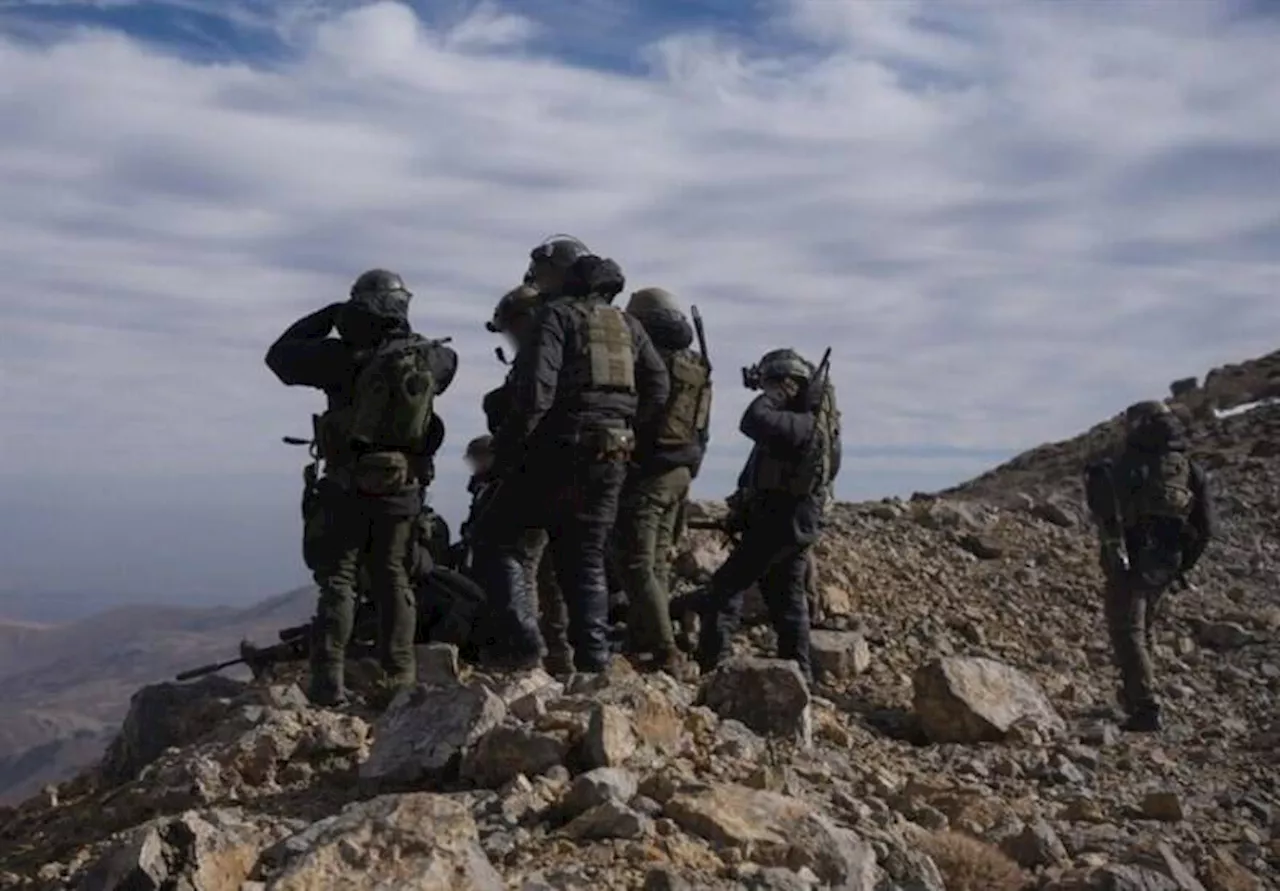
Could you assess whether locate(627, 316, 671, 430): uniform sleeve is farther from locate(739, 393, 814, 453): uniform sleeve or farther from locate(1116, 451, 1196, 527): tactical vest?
locate(1116, 451, 1196, 527): tactical vest

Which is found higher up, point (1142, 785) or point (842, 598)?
point (842, 598)

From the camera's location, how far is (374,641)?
31.0 ft

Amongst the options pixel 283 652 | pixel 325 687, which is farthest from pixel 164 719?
pixel 283 652

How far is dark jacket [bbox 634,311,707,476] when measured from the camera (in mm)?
9070

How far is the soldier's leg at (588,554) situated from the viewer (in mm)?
8062

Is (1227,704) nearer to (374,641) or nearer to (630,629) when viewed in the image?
(630,629)

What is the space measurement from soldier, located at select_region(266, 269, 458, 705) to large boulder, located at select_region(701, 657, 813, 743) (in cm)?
169

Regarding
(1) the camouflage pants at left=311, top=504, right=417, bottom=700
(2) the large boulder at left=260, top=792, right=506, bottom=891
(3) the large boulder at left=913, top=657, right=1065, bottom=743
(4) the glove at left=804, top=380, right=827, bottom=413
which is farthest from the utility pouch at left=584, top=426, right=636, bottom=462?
(2) the large boulder at left=260, top=792, right=506, bottom=891

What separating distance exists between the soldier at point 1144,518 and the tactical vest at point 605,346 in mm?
4333

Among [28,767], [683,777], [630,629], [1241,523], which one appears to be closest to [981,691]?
[630,629]

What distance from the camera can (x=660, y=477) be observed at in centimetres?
911

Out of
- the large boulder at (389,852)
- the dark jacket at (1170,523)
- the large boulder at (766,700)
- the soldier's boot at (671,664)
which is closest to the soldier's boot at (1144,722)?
the dark jacket at (1170,523)

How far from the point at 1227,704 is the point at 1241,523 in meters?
8.84

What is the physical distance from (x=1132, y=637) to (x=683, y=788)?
18.7ft
